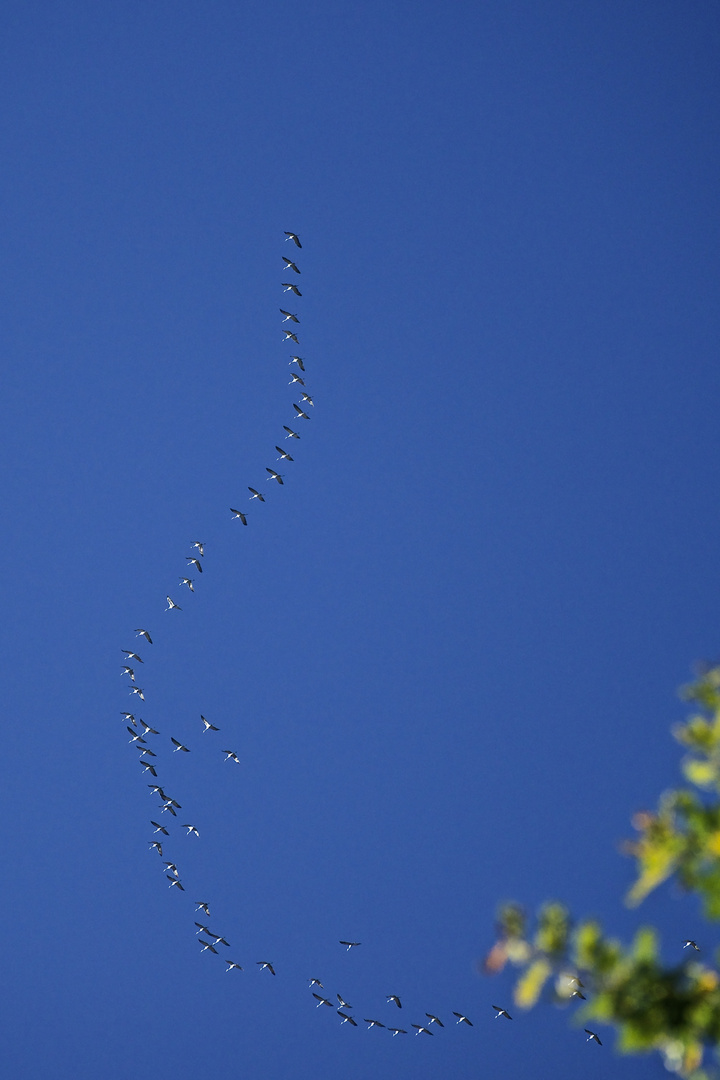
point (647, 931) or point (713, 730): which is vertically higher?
point (713, 730)

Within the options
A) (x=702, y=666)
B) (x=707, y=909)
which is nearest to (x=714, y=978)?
(x=707, y=909)

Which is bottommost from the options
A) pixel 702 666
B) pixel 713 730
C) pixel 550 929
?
pixel 550 929

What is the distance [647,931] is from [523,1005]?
3.31ft

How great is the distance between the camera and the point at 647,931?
809 centimetres

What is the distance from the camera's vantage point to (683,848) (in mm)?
8461

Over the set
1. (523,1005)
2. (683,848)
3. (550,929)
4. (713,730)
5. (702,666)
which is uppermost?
(702,666)

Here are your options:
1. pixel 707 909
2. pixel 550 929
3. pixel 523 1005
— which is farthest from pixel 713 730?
pixel 523 1005

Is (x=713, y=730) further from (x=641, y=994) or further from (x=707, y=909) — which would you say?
(x=641, y=994)

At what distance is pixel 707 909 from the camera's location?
831cm

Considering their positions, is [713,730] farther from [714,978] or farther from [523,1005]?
[523,1005]

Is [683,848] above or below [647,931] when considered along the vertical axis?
above

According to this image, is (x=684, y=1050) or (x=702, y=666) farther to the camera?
(x=702, y=666)

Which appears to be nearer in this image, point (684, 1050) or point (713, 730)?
point (684, 1050)

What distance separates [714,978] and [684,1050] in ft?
1.74
